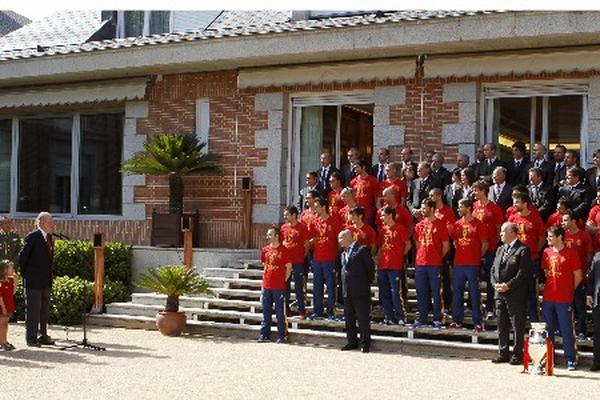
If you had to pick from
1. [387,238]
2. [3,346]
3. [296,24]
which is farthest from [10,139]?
[387,238]

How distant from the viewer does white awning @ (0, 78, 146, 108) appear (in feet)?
58.9

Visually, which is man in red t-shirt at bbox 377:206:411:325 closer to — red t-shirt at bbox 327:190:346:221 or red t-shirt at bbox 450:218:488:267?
→ red t-shirt at bbox 450:218:488:267

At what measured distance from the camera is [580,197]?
38.6 ft

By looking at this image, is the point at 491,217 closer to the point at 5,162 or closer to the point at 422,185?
the point at 422,185

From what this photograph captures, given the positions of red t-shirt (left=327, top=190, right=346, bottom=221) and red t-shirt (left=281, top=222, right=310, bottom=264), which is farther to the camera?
red t-shirt (left=327, top=190, right=346, bottom=221)

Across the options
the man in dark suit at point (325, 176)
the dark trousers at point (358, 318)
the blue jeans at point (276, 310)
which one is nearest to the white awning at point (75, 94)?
the man in dark suit at point (325, 176)

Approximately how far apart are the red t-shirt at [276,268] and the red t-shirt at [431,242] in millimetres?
1913

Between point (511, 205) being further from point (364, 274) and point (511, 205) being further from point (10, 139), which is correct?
point (10, 139)

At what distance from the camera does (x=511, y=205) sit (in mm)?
12445

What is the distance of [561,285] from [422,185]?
10.0 feet

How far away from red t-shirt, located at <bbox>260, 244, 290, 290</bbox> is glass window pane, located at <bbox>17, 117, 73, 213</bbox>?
809 centimetres

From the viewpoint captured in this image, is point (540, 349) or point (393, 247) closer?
point (540, 349)

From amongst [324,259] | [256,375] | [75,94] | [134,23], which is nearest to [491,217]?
[324,259]

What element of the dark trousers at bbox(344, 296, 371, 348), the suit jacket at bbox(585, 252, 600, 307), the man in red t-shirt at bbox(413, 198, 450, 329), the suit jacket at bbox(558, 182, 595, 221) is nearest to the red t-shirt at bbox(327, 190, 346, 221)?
the man in red t-shirt at bbox(413, 198, 450, 329)
